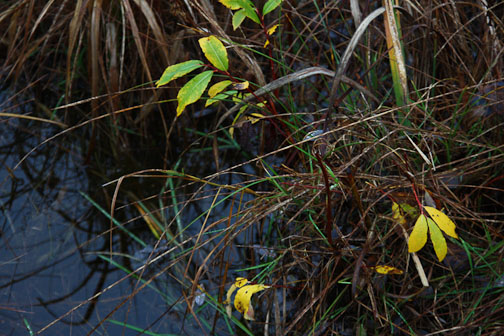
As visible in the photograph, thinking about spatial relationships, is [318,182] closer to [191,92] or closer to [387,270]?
[387,270]

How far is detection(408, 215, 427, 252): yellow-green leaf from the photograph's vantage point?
3.39 feet

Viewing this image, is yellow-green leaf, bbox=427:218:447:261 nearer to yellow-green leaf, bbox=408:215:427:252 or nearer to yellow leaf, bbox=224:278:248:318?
yellow-green leaf, bbox=408:215:427:252

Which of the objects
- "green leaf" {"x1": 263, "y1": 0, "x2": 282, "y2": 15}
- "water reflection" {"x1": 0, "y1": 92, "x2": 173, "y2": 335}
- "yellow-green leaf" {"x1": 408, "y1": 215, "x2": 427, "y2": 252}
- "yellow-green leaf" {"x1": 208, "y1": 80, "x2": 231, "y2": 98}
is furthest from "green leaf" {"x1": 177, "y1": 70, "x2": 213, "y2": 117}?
"yellow-green leaf" {"x1": 408, "y1": 215, "x2": 427, "y2": 252}

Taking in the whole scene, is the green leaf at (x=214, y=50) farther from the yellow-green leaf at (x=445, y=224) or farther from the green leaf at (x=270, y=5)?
the yellow-green leaf at (x=445, y=224)

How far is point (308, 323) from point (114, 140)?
0.92 metres

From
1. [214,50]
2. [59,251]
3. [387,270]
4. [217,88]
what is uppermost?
[214,50]

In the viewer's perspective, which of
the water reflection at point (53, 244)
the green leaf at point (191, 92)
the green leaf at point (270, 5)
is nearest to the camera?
the green leaf at point (191, 92)

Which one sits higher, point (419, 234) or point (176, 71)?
point (176, 71)

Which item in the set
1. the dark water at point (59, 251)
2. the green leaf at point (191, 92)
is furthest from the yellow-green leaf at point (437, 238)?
the dark water at point (59, 251)

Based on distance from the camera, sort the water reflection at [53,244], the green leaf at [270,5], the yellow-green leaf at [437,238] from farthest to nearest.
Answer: the water reflection at [53,244] → the green leaf at [270,5] → the yellow-green leaf at [437,238]

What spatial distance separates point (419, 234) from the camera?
1039mm

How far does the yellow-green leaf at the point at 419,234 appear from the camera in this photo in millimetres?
1034

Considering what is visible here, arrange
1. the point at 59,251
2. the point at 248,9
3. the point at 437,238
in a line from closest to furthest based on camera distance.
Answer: the point at 437,238, the point at 248,9, the point at 59,251

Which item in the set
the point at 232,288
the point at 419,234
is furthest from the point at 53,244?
the point at 419,234
